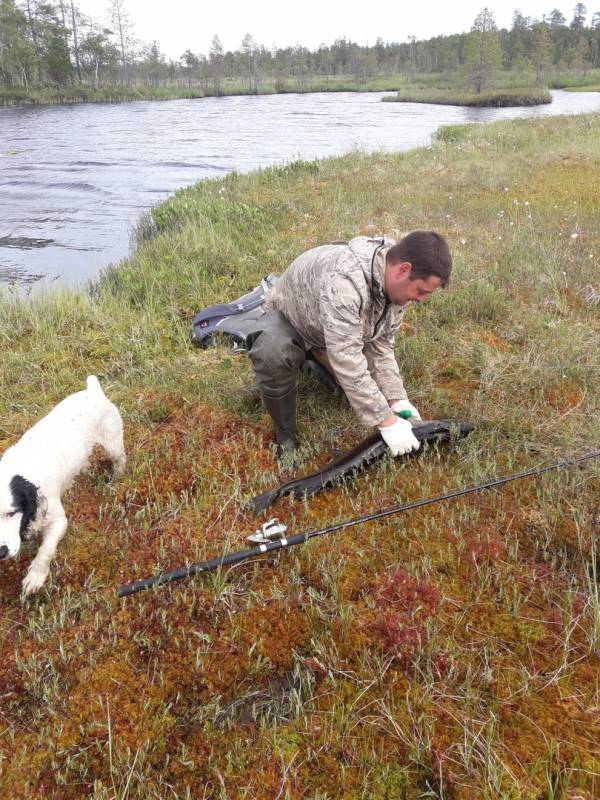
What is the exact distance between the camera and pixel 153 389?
5.01 m

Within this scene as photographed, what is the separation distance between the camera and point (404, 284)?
355cm

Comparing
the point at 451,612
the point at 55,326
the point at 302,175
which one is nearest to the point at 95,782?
the point at 451,612

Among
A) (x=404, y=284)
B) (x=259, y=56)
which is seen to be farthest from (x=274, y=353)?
(x=259, y=56)

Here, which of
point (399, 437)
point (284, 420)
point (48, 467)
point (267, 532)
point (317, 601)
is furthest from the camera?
point (284, 420)

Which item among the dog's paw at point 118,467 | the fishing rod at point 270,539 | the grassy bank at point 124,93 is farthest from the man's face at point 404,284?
the grassy bank at point 124,93

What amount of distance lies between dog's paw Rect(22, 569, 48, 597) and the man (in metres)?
1.95

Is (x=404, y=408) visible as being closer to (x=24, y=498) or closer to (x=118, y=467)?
(x=118, y=467)

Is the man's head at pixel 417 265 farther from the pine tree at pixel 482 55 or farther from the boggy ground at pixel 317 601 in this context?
the pine tree at pixel 482 55

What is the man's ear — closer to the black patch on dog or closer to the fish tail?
the fish tail

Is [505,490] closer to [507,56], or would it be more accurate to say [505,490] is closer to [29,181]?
[29,181]

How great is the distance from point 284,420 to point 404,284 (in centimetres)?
146

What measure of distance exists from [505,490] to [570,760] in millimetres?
1754

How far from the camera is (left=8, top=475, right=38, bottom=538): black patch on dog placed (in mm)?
2586

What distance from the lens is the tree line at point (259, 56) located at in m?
66.3
